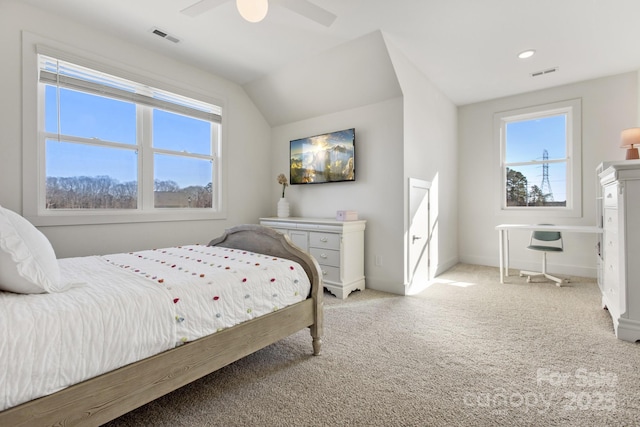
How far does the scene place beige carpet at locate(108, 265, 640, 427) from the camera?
1.47 metres

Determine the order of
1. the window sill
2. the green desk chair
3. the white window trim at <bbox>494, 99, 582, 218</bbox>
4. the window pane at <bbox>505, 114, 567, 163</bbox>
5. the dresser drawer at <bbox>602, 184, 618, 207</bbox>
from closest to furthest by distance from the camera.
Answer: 1. the dresser drawer at <bbox>602, 184, 618, 207</bbox>
2. the window sill
3. the green desk chair
4. the white window trim at <bbox>494, 99, 582, 218</bbox>
5. the window pane at <bbox>505, 114, 567, 163</bbox>

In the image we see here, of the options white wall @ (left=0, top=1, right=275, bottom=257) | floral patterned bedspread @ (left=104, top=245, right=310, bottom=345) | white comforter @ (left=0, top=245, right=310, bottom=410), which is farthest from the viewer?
white wall @ (left=0, top=1, right=275, bottom=257)

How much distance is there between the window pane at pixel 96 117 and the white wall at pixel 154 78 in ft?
1.09

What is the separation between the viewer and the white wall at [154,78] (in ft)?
8.25

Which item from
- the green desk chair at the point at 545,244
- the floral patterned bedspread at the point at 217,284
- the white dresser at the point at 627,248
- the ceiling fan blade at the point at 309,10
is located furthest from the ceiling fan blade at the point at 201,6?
the green desk chair at the point at 545,244

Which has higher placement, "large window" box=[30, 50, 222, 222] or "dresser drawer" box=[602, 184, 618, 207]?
"large window" box=[30, 50, 222, 222]

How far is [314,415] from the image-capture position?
1.48 m

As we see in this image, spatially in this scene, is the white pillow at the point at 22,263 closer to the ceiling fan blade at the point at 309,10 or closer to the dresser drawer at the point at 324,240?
the ceiling fan blade at the point at 309,10

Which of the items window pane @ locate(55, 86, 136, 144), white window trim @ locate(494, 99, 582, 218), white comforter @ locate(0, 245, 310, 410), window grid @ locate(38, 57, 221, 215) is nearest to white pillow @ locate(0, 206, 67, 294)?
white comforter @ locate(0, 245, 310, 410)

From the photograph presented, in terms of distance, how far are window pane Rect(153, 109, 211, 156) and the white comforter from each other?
6.42 feet

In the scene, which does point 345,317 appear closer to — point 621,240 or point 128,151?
point 621,240

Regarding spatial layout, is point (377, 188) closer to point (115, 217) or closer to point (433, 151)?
point (433, 151)

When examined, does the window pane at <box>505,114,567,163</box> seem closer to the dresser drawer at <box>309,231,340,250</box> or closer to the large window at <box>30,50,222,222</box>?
the dresser drawer at <box>309,231,340,250</box>

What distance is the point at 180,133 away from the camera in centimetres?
373
